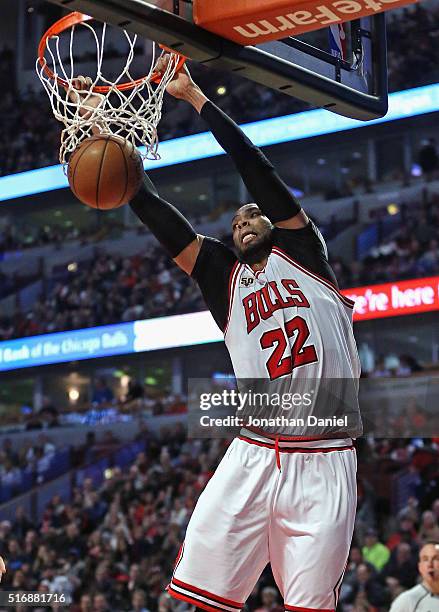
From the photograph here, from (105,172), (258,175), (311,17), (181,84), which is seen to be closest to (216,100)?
(181,84)

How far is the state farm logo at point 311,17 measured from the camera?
3.36 m

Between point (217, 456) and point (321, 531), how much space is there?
10681 mm

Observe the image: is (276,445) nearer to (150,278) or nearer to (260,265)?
(260,265)

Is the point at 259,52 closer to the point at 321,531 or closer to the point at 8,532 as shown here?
the point at 321,531

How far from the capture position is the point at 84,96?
4.41 meters

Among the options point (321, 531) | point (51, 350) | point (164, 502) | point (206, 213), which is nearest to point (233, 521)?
point (321, 531)

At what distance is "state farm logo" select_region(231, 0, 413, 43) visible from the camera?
3.36 metres

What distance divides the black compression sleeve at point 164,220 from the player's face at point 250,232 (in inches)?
9.1

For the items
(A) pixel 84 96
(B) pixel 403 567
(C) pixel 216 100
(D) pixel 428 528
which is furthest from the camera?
(C) pixel 216 100

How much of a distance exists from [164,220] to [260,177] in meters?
0.48

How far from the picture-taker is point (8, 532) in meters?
14.7

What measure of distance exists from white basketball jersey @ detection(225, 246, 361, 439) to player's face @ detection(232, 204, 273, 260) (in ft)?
0.22

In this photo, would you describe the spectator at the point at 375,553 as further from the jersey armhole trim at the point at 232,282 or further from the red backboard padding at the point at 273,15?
the red backboard padding at the point at 273,15

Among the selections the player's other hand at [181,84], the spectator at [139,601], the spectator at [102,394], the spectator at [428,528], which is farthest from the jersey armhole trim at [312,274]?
the spectator at [102,394]
